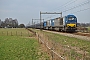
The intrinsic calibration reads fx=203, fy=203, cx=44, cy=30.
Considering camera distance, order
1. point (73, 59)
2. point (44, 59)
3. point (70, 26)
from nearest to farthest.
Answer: point (73, 59), point (44, 59), point (70, 26)

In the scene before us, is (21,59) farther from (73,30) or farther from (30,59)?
(73,30)

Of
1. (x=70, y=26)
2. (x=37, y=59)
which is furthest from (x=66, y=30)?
(x=37, y=59)

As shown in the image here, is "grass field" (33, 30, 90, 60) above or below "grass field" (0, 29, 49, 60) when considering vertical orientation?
above

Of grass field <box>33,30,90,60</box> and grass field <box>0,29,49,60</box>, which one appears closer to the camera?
grass field <box>33,30,90,60</box>

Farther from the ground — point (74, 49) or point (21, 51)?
point (74, 49)

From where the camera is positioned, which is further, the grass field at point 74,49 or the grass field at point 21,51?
the grass field at point 21,51

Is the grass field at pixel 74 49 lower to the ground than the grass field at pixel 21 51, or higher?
higher

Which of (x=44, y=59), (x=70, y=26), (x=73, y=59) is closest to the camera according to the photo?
(x=73, y=59)

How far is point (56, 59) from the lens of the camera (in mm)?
10273

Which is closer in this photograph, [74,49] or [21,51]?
[74,49]

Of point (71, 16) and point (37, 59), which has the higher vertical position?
point (71, 16)

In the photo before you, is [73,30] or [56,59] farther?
[73,30]

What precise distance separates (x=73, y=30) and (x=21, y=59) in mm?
35468

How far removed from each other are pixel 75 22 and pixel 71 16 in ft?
5.77
